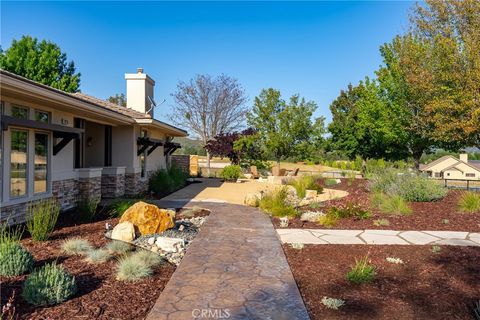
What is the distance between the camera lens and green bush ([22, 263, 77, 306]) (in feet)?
11.7

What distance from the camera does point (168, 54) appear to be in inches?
742

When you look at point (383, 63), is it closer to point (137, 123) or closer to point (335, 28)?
point (335, 28)

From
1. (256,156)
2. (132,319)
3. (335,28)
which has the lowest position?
(132,319)

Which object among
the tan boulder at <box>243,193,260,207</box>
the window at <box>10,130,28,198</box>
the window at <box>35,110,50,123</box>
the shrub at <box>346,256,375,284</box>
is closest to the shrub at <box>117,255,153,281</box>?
the shrub at <box>346,256,375,284</box>

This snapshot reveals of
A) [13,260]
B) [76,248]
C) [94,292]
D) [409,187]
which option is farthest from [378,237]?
[13,260]

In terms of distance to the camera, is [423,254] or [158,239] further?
[158,239]

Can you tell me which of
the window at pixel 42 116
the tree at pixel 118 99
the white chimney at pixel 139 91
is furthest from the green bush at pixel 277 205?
the tree at pixel 118 99

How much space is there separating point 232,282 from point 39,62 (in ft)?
84.7

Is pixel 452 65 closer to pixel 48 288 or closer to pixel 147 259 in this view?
pixel 147 259

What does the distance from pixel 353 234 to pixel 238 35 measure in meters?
10.6

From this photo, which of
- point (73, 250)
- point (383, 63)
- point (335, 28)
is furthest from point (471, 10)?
point (73, 250)

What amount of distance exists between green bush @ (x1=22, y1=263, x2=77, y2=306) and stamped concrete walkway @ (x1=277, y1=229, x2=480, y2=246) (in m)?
3.87

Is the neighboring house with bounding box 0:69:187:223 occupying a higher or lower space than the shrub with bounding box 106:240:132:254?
higher

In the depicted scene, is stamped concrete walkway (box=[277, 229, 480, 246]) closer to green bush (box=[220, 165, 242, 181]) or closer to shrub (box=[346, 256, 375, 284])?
shrub (box=[346, 256, 375, 284])
